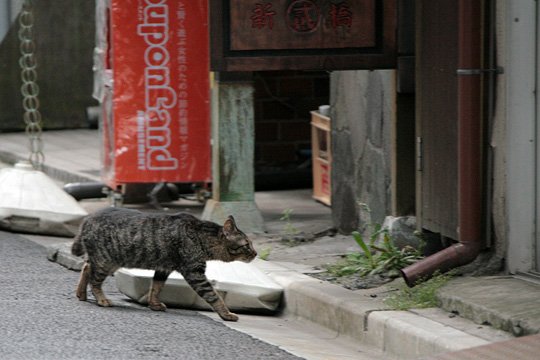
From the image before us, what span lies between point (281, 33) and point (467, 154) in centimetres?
137

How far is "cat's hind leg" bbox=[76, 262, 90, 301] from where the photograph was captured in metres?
7.96

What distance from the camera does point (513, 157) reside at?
7215 mm

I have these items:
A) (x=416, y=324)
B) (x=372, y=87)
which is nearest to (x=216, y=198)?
(x=372, y=87)

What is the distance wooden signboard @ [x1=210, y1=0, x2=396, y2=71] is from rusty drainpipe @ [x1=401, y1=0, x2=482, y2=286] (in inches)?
34.0

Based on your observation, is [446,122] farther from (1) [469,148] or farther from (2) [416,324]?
(2) [416,324]

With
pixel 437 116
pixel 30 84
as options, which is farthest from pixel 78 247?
pixel 30 84

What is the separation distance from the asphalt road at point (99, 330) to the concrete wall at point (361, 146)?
2034 millimetres

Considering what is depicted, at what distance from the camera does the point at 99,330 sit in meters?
7.02

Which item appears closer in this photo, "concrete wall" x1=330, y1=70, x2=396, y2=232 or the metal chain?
"concrete wall" x1=330, y1=70, x2=396, y2=232

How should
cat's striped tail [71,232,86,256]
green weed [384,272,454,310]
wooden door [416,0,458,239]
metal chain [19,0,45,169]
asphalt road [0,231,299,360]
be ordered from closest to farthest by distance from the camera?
asphalt road [0,231,299,360] < green weed [384,272,454,310] < wooden door [416,0,458,239] < cat's striped tail [71,232,86,256] < metal chain [19,0,45,169]

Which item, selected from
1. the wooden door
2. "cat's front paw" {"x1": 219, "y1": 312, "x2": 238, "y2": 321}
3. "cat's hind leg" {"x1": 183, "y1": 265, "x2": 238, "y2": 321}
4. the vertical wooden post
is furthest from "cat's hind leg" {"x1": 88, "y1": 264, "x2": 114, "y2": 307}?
the vertical wooden post

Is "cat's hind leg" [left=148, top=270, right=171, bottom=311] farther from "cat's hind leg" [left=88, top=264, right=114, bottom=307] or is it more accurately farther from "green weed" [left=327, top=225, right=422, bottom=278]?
"green weed" [left=327, top=225, right=422, bottom=278]

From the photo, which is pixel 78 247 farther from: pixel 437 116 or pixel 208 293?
pixel 437 116

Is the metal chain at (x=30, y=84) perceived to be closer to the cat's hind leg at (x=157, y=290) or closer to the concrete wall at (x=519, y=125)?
the cat's hind leg at (x=157, y=290)
